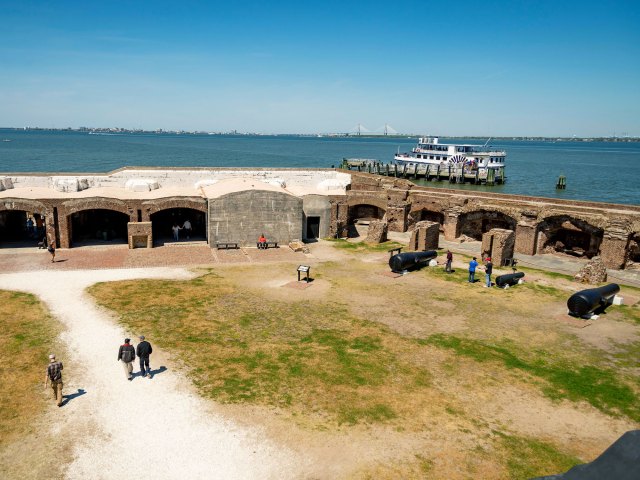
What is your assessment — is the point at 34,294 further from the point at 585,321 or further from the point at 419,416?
the point at 585,321

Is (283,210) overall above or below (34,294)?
above

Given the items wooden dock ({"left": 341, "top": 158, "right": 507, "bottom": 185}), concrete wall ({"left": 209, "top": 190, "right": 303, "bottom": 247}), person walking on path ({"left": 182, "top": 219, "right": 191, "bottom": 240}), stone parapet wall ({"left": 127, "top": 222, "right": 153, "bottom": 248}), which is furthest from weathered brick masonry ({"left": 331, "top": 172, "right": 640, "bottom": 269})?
wooden dock ({"left": 341, "top": 158, "right": 507, "bottom": 185})

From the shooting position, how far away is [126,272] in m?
23.0

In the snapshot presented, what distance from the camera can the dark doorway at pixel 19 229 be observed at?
1117 inches

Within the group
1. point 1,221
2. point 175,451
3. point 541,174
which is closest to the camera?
point 175,451

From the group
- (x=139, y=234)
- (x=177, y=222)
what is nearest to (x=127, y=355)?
(x=139, y=234)

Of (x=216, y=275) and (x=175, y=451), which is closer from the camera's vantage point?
(x=175, y=451)

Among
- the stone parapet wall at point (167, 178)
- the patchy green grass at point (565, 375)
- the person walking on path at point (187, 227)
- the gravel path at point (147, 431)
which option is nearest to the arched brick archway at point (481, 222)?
the stone parapet wall at point (167, 178)

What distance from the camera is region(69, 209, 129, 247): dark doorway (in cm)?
2947

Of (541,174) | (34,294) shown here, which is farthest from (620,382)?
(541,174)

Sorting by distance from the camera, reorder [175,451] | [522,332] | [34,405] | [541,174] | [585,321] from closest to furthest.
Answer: [175,451], [34,405], [522,332], [585,321], [541,174]

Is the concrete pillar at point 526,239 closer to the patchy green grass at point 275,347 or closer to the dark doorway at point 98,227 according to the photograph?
the patchy green grass at point 275,347

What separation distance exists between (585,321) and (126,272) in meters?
20.8

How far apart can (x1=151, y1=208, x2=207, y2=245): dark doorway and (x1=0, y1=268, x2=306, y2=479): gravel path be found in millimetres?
16481
